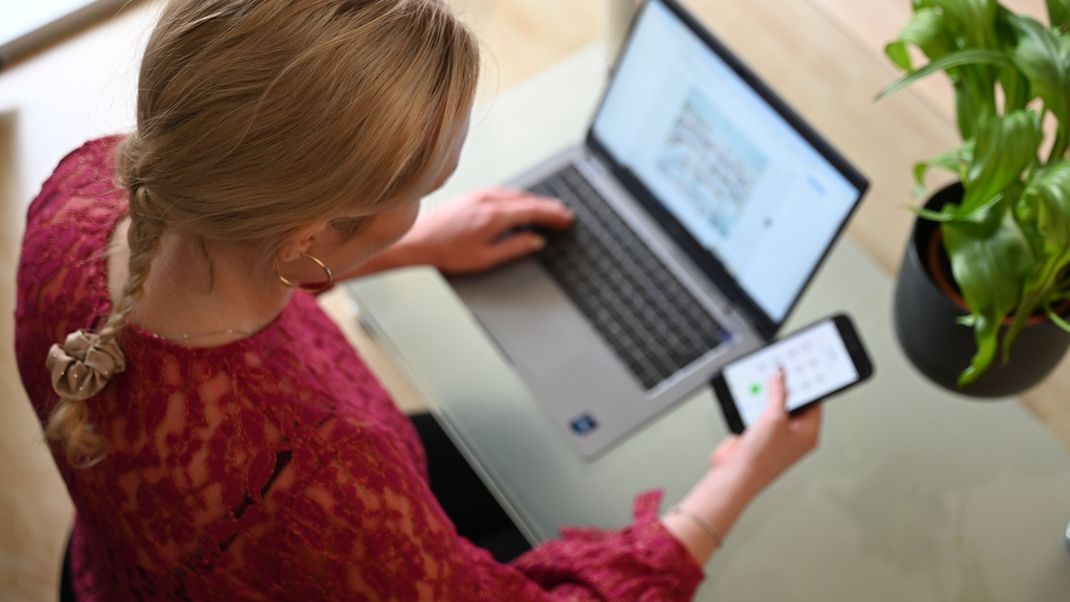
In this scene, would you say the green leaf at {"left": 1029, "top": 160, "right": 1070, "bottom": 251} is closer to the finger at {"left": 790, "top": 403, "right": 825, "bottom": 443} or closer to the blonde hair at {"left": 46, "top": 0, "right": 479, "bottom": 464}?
the finger at {"left": 790, "top": 403, "right": 825, "bottom": 443}

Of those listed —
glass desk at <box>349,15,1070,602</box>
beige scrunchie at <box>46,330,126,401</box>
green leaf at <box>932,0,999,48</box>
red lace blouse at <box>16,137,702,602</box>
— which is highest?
beige scrunchie at <box>46,330,126,401</box>

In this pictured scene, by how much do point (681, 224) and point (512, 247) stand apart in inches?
8.0

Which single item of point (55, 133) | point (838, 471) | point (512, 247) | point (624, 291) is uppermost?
point (55, 133)

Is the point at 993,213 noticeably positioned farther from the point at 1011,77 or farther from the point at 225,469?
the point at 225,469

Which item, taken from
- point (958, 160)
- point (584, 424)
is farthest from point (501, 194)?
point (958, 160)

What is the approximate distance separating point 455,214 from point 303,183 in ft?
1.65

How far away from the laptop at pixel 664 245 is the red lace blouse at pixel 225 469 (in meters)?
0.31

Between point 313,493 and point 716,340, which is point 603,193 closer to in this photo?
point 716,340

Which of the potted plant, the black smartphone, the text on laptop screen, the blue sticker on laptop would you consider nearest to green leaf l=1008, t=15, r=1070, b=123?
the potted plant

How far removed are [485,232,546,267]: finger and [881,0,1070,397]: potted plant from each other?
43 centimetres

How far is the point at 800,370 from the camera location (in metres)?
1.14

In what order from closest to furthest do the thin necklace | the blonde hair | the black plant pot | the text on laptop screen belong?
the blonde hair < the thin necklace < the black plant pot < the text on laptop screen

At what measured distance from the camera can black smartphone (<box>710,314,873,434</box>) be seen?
3.68ft

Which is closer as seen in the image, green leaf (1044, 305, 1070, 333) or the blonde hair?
the blonde hair
